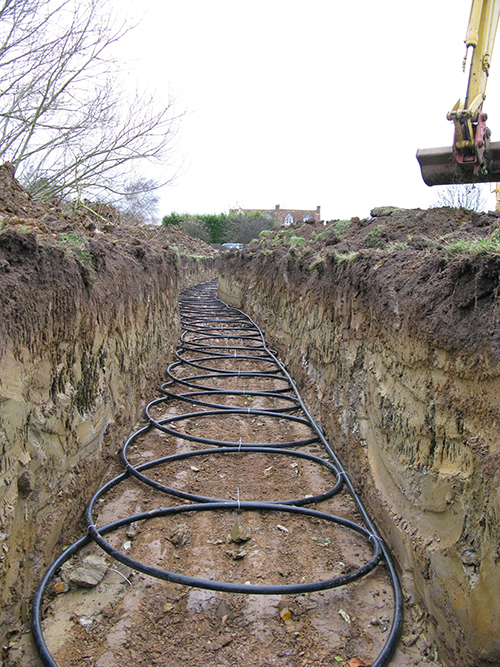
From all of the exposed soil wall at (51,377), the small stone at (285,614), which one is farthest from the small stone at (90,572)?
the small stone at (285,614)

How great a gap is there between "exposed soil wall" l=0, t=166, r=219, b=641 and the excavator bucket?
434 cm

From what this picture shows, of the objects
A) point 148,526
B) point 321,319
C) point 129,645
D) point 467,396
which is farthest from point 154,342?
point 467,396

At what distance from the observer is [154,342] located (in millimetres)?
5621

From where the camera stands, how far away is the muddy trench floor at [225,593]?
1.98 meters

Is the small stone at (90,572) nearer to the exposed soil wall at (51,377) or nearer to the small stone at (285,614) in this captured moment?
the exposed soil wall at (51,377)

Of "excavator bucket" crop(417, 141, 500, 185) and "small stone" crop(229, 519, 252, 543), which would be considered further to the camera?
"excavator bucket" crop(417, 141, 500, 185)

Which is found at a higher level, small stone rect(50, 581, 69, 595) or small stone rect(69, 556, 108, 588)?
small stone rect(69, 556, 108, 588)

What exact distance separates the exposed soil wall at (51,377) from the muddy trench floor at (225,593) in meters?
0.27

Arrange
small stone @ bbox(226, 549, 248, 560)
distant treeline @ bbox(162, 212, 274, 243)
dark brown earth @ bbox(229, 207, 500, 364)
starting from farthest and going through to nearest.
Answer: distant treeline @ bbox(162, 212, 274, 243) → small stone @ bbox(226, 549, 248, 560) → dark brown earth @ bbox(229, 207, 500, 364)

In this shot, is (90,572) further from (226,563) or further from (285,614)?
(285,614)

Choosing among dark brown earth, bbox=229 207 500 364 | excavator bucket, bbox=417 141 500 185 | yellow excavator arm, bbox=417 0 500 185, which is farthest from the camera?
excavator bucket, bbox=417 141 500 185

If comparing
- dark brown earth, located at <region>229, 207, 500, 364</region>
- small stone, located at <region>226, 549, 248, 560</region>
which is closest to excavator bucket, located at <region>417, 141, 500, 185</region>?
dark brown earth, located at <region>229, 207, 500, 364</region>

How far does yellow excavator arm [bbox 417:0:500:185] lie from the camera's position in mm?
5410

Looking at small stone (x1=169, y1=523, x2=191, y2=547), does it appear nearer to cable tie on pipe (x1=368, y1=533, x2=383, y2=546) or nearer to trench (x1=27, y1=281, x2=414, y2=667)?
trench (x1=27, y1=281, x2=414, y2=667)
